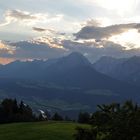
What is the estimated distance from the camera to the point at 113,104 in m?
29.6

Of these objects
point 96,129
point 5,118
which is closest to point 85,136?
point 96,129

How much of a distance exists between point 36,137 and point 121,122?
41735mm

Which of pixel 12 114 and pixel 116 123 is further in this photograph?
pixel 12 114

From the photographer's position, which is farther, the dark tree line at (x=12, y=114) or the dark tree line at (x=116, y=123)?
the dark tree line at (x=12, y=114)

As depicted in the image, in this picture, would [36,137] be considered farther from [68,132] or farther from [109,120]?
[109,120]

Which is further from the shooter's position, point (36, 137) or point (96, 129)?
point (36, 137)

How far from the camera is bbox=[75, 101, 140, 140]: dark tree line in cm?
2802

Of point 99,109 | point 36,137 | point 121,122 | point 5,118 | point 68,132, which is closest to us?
point 121,122

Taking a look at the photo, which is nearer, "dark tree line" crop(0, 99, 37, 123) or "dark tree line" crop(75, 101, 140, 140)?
"dark tree line" crop(75, 101, 140, 140)

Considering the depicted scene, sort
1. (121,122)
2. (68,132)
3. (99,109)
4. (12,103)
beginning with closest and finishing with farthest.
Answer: (121,122), (99,109), (68,132), (12,103)

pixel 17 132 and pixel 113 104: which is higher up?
pixel 113 104

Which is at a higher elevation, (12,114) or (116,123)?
(116,123)

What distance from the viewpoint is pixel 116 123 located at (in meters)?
28.1

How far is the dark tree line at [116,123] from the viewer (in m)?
28.0
